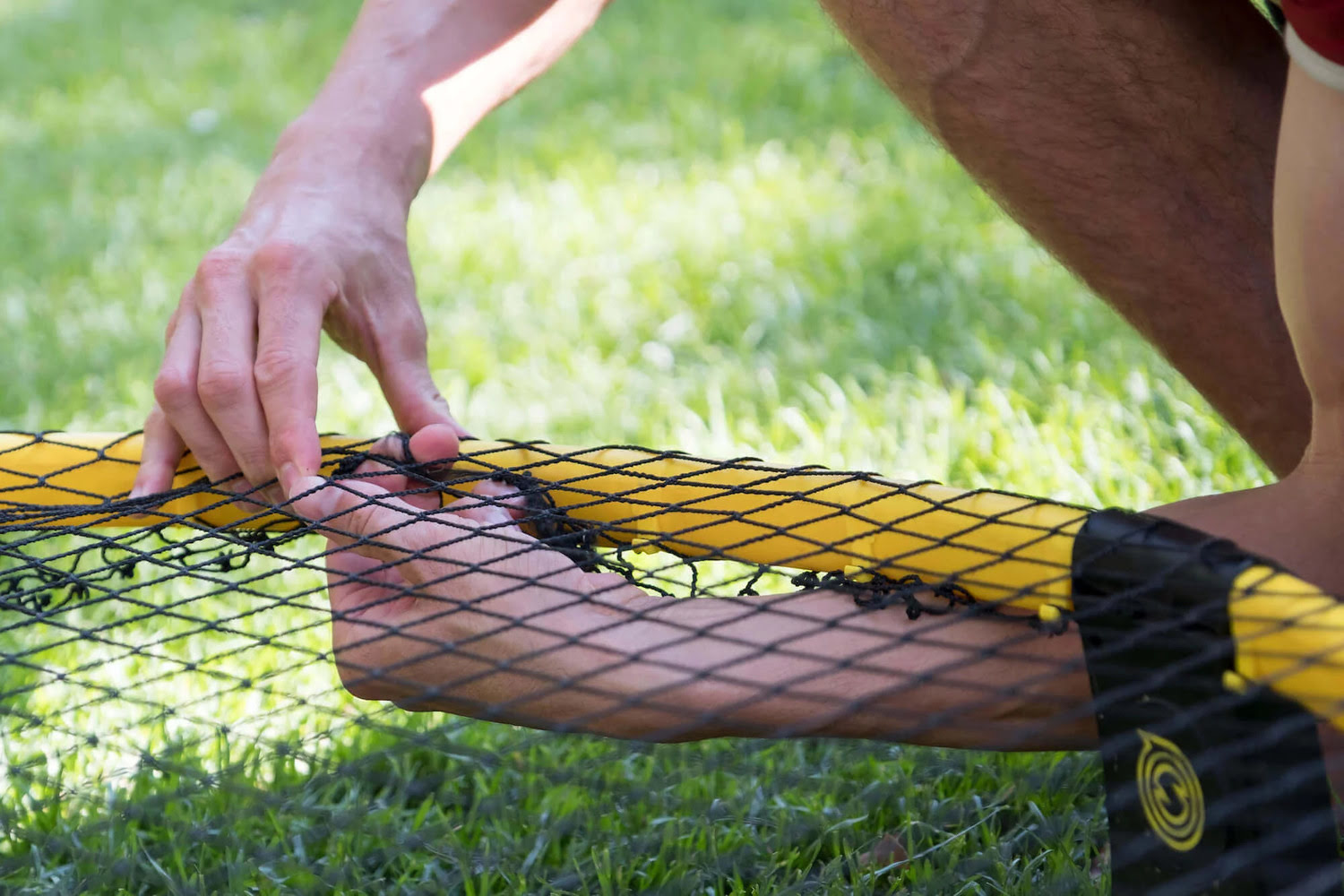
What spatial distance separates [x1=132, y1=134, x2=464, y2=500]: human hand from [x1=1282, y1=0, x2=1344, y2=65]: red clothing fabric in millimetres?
915

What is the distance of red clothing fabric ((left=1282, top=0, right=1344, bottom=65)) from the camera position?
41.3 inches

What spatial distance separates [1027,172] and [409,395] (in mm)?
776

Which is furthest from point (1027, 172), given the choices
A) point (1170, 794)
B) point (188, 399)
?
point (188, 399)

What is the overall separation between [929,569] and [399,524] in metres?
0.48

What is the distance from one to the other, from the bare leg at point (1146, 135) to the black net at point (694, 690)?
0.52 m

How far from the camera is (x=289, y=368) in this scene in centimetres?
134

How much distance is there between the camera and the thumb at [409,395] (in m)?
1.51

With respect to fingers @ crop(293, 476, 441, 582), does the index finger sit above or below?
above

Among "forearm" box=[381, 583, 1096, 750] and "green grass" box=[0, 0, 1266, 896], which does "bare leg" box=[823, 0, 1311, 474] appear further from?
"forearm" box=[381, 583, 1096, 750]

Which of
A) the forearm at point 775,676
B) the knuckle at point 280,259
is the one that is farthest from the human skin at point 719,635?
the knuckle at point 280,259

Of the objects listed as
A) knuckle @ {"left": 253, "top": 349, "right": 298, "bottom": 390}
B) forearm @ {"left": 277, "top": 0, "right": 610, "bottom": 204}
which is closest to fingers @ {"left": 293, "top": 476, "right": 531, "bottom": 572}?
knuckle @ {"left": 253, "top": 349, "right": 298, "bottom": 390}

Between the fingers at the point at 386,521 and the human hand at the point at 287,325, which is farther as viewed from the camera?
the human hand at the point at 287,325

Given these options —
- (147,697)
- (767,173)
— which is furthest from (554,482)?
(767,173)

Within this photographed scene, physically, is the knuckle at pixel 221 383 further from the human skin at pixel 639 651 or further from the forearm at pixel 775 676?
the forearm at pixel 775 676
